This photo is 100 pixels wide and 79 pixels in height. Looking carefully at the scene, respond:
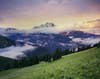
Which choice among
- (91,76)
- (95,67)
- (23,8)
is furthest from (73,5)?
(91,76)

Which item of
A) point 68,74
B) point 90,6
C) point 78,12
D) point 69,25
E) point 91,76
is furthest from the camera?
point 69,25

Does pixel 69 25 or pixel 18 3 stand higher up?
pixel 18 3

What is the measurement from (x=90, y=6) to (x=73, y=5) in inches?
59.7

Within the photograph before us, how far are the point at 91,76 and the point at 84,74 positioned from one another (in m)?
0.54

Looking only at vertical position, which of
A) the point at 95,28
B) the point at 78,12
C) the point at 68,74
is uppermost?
the point at 78,12

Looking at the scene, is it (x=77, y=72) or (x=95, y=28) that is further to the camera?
(x=95, y=28)

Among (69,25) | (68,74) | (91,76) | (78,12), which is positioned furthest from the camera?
(69,25)

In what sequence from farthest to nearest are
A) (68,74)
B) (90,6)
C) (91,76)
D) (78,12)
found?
(78,12) < (90,6) < (68,74) < (91,76)

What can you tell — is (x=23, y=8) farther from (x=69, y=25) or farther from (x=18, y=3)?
(x=69, y=25)

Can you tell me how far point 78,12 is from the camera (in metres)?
25.3

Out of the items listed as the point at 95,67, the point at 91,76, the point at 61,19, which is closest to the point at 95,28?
the point at 61,19

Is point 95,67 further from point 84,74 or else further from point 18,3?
point 18,3

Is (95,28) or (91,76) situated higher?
(95,28)

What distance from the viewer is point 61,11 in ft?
83.4
